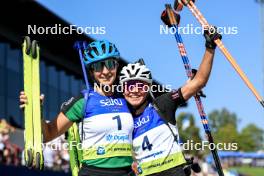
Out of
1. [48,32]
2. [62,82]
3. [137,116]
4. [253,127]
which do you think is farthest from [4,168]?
[253,127]

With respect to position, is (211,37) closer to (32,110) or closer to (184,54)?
(184,54)

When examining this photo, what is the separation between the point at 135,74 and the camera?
6.90m

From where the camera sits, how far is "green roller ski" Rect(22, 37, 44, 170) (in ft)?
20.1

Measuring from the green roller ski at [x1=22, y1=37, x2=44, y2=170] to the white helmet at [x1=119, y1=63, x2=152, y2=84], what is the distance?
940 mm

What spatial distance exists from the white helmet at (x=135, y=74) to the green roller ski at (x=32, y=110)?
940 mm

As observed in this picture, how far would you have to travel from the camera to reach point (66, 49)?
35.8m

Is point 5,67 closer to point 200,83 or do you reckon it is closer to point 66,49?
point 66,49

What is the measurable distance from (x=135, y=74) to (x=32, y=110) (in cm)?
120

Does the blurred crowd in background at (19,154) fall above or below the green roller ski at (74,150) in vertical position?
above

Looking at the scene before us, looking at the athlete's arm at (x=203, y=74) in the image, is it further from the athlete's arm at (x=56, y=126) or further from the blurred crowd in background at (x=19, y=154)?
the blurred crowd in background at (x=19, y=154)

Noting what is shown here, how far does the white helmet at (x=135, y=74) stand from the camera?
6875 mm

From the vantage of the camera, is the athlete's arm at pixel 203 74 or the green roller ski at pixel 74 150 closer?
the athlete's arm at pixel 203 74

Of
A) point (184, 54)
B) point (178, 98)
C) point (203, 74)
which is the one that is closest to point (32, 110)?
point (178, 98)

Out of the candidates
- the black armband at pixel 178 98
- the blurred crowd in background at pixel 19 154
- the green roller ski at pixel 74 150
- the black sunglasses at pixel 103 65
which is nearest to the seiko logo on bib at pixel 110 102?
the black sunglasses at pixel 103 65
